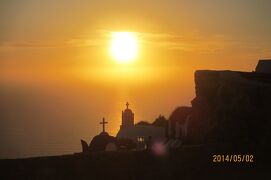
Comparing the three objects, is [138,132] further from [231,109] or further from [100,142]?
[231,109]

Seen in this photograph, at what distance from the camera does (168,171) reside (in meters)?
14.2

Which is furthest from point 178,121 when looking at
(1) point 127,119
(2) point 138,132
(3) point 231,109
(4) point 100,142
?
(1) point 127,119

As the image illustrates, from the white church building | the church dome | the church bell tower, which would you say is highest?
the church bell tower

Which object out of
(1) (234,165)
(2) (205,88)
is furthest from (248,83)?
(1) (234,165)

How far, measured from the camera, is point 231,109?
17.9m

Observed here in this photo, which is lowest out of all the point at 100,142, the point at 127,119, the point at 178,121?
the point at 100,142

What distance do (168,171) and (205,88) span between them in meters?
6.30

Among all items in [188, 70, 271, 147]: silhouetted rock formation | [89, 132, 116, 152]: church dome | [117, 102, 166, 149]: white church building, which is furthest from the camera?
[117, 102, 166, 149]: white church building

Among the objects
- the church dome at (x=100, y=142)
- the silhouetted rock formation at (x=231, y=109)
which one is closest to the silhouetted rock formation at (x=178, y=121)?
the church dome at (x=100, y=142)

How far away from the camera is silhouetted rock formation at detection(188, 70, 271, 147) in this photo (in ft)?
55.9

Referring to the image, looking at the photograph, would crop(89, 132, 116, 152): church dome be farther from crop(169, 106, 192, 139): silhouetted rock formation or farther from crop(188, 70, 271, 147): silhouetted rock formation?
crop(188, 70, 271, 147): silhouetted rock formation

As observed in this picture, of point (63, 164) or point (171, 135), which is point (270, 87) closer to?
point (63, 164)

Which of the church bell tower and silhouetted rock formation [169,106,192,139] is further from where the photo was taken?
the church bell tower

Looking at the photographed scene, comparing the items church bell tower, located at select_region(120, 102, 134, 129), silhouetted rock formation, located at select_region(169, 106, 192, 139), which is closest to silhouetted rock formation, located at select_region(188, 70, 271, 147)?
silhouetted rock formation, located at select_region(169, 106, 192, 139)
